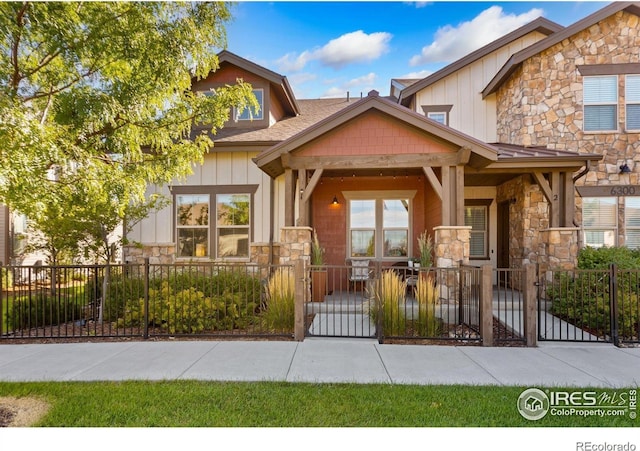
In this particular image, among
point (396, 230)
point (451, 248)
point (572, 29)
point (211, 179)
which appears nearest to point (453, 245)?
point (451, 248)

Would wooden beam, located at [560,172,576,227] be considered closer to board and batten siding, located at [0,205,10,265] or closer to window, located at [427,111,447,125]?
window, located at [427,111,447,125]

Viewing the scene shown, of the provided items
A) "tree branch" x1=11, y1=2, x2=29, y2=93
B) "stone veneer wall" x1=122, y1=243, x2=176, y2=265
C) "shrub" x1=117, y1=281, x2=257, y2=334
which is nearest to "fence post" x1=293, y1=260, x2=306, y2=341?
"shrub" x1=117, y1=281, x2=257, y2=334

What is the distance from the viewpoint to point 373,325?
21.0ft

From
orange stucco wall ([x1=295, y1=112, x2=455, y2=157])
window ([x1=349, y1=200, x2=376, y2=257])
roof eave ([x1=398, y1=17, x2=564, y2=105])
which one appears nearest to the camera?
orange stucco wall ([x1=295, y1=112, x2=455, y2=157])

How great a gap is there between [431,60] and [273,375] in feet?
38.7

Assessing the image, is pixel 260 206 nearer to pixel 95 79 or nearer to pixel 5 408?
pixel 95 79

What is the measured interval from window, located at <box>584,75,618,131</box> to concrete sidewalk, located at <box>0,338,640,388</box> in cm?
724

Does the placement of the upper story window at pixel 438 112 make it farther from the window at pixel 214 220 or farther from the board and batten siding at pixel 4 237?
the board and batten siding at pixel 4 237

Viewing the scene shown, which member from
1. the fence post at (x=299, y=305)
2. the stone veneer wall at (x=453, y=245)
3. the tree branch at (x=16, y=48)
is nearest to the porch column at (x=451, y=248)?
the stone veneer wall at (x=453, y=245)

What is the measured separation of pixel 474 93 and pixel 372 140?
5739 millimetres

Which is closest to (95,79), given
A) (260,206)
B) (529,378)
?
(260,206)

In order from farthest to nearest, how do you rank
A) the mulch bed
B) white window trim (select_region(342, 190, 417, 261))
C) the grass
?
white window trim (select_region(342, 190, 417, 261)), the mulch bed, the grass

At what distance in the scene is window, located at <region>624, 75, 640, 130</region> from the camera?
9.48m

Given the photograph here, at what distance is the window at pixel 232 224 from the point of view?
9977 millimetres
